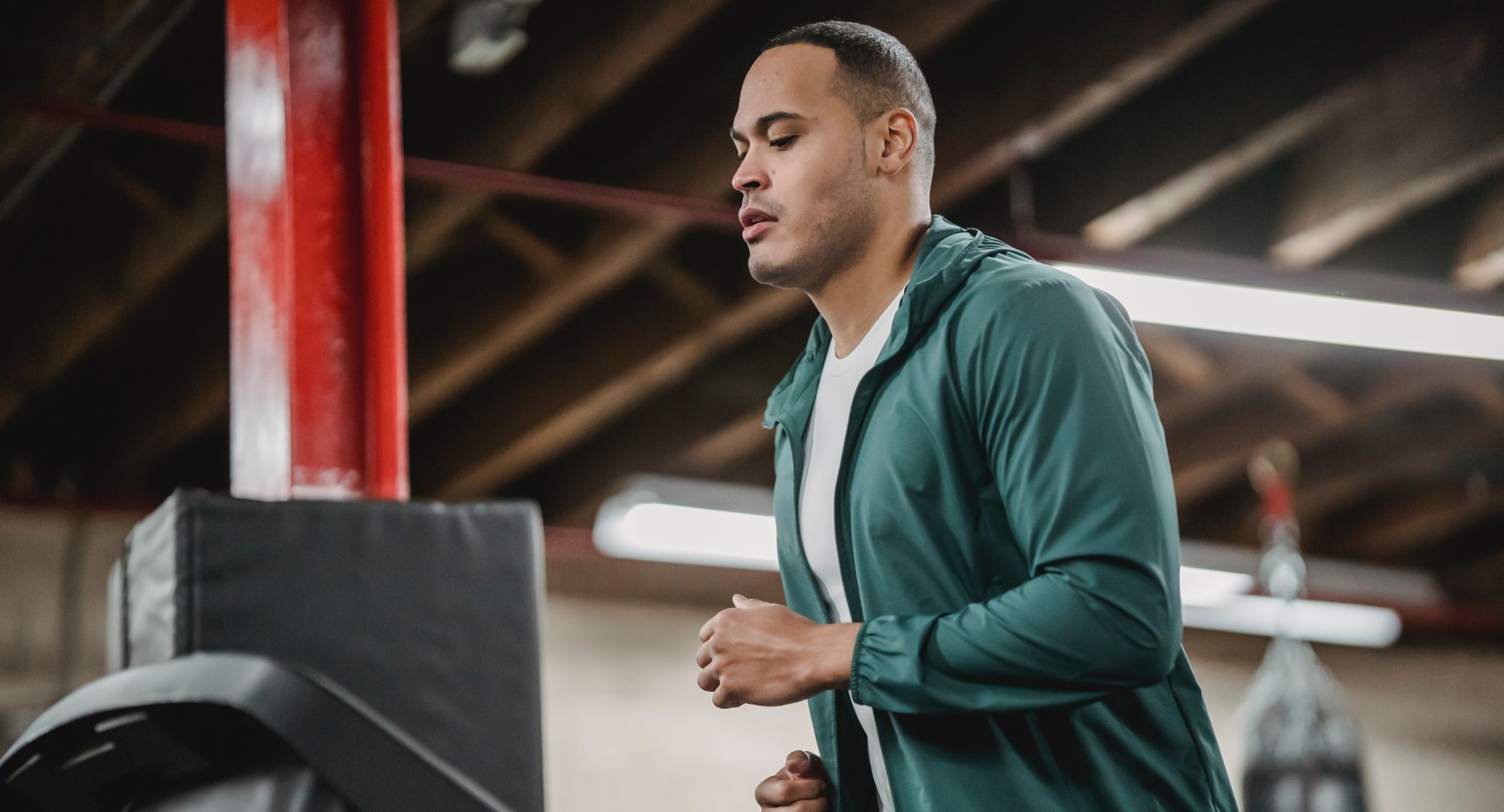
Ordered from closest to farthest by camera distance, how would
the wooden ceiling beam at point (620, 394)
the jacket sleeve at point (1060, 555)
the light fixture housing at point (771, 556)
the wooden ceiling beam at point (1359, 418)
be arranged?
the jacket sleeve at point (1060, 555) → the wooden ceiling beam at point (620, 394) → the wooden ceiling beam at point (1359, 418) → the light fixture housing at point (771, 556)

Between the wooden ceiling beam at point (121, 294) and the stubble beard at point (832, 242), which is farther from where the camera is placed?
the wooden ceiling beam at point (121, 294)

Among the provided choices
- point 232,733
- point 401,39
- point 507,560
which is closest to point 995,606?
point 232,733

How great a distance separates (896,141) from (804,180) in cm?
12

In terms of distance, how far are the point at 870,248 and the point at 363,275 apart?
1.98 m

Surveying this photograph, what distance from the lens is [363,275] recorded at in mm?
3375

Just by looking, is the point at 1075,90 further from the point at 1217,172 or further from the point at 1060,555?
the point at 1060,555

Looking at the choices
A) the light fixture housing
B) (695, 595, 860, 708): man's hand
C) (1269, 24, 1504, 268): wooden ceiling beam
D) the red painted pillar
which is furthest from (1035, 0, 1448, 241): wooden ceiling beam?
(695, 595, 860, 708): man's hand

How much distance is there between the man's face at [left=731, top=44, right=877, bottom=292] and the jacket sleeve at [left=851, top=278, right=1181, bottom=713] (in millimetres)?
301

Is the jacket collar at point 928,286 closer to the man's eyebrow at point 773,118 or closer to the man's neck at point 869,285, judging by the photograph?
the man's neck at point 869,285

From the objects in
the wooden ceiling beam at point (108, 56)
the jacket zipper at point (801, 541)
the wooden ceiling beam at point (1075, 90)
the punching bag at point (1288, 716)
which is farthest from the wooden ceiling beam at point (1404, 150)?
the jacket zipper at point (801, 541)

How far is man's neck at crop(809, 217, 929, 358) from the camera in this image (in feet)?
5.51

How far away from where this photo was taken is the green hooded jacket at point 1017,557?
1.32 m

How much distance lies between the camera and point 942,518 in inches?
57.1

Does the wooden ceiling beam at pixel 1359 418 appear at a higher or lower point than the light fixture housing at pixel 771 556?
higher
